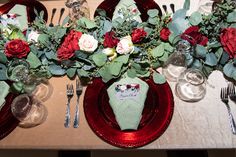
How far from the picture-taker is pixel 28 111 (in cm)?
98

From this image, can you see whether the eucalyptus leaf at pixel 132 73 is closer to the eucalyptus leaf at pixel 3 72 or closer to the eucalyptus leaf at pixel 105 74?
the eucalyptus leaf at pixel 105 74

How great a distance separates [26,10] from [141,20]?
0.50 meters

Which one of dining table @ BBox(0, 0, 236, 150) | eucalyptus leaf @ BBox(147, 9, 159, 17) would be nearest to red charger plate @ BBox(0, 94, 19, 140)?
dining table @ BBox(0, 0, 236, 150)

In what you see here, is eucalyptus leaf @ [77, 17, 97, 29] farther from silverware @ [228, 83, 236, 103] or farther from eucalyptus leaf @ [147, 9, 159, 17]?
silverware @ [228, 83, 236, 103]

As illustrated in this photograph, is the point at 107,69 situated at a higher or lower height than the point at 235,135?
higher

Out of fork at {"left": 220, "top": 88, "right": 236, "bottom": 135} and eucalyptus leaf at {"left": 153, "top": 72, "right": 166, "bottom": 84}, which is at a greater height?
eucalyptus leaf at {"left": 153, "top": 72, "right": 166, "bottom": 84}

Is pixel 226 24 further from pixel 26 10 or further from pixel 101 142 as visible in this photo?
pixel 26 10

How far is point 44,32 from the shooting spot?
104cm

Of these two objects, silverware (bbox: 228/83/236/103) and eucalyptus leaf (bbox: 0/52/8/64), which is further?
eucalyptus leaf (bbox: 0/52/8/64)

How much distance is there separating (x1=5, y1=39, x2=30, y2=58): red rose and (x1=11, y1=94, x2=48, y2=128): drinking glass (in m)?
0.15

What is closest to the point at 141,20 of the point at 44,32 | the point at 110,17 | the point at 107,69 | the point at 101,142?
the point at 110,17

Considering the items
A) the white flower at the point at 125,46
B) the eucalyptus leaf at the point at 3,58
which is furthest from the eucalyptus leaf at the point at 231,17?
the eucalyptus leaf at the point at 3,58

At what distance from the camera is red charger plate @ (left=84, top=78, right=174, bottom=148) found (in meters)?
0.90

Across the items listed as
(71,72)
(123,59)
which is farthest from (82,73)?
(123,59)
